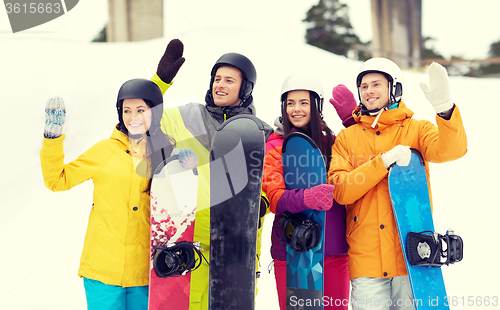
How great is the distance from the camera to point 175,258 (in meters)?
2.29

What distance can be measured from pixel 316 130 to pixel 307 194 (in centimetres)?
53

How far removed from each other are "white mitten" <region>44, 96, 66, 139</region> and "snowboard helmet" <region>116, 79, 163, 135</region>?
352mm

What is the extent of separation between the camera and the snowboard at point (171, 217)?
2391 millimetres

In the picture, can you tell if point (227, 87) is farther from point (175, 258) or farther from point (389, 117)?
point (175, 258)

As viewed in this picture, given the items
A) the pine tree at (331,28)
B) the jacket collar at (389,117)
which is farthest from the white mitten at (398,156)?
the pine tree at (331,28)

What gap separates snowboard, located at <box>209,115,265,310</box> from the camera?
2291 millimetres

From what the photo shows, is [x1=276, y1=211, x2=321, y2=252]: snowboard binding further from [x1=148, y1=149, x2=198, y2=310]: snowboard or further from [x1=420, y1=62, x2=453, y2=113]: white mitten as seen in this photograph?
[x1=420, y1=62, x2=453, y2=113]: white mitten

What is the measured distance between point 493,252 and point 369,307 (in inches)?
133

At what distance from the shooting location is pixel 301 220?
2.47m

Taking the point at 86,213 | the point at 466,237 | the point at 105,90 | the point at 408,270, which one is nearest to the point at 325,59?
the point at 105,90

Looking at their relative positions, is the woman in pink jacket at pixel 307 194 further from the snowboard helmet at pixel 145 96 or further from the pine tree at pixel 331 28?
the pine tree at pixel 331 28

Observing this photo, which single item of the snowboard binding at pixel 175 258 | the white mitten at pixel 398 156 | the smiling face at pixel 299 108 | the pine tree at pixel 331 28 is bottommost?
the snowboard binding at pixel 175 258

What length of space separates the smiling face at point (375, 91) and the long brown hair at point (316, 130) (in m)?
0.32

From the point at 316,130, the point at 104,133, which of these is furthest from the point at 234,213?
the point at 104,133
